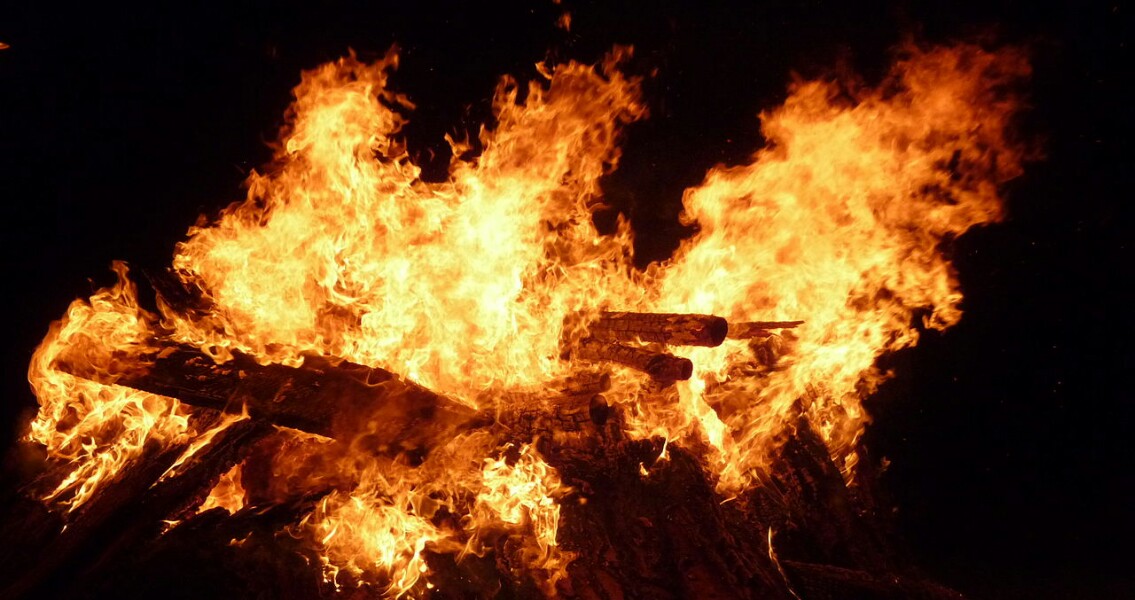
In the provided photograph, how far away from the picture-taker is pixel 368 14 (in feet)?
19.3

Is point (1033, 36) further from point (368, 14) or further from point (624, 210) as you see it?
point (368, 14)

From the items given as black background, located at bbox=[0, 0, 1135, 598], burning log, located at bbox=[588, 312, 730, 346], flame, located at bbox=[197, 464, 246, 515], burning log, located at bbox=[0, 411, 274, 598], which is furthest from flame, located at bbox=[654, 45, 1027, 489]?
flame, located at bbox=[197, 464, 246, 515]

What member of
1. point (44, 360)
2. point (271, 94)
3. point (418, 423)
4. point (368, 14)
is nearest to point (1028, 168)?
point (418, 423)

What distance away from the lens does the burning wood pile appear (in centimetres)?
367

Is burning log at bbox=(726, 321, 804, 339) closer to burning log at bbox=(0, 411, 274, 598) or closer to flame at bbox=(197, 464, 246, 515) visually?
burning log at bbox=(0, 411, 274, 598)

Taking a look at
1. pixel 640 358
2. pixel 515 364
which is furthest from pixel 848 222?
pixel 515 364

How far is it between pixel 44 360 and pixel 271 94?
11.3 ft

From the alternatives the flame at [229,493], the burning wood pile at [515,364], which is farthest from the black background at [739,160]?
the flame at [229,493]

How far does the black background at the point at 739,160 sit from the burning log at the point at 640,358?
8.89 feet

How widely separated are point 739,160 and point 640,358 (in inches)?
142

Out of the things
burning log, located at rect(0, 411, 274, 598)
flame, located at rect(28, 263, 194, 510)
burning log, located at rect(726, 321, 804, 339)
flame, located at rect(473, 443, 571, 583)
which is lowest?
flame, located at rect(473, 443, 571, 583)

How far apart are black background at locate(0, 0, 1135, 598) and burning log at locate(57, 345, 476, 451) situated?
2.50m

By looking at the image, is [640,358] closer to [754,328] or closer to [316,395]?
[754,328]

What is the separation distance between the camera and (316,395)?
397cm
